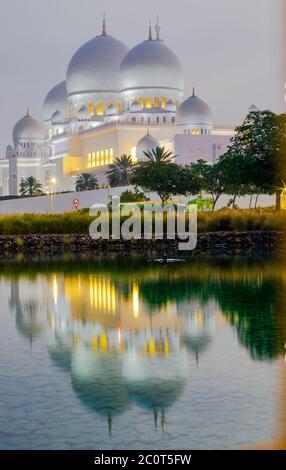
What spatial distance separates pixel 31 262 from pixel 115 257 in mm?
2630

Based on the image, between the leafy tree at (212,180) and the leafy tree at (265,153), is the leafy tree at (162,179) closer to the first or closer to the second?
the leafy tree at (212,180)

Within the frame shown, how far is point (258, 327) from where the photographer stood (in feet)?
36.7

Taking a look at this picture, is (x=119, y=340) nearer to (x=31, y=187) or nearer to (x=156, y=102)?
(x=156, y=102)

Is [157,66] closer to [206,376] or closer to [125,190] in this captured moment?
[125,190]

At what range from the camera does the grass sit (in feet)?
97.4

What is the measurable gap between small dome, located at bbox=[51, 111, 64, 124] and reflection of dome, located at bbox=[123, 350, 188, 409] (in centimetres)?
6915

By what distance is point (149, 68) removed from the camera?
67875mm

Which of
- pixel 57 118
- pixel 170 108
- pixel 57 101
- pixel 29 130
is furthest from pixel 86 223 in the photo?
pixel 29 130

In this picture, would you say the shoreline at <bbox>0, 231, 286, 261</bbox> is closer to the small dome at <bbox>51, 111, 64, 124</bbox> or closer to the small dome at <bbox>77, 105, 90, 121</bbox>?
the small dome at <bbox>77, 105, 90, 121</bbox>

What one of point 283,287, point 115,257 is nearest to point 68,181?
point 115,257

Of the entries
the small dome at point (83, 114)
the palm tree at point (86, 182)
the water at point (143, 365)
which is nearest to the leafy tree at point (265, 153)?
the water at point (143, 365)

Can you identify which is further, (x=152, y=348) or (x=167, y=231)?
(x=167, y=231)

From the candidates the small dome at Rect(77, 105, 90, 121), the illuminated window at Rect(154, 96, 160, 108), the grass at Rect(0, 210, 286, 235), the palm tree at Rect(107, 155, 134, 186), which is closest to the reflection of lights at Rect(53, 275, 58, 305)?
the grass at Rect(0, 210, 286, 235)

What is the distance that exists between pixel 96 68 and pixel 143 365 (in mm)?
64381
